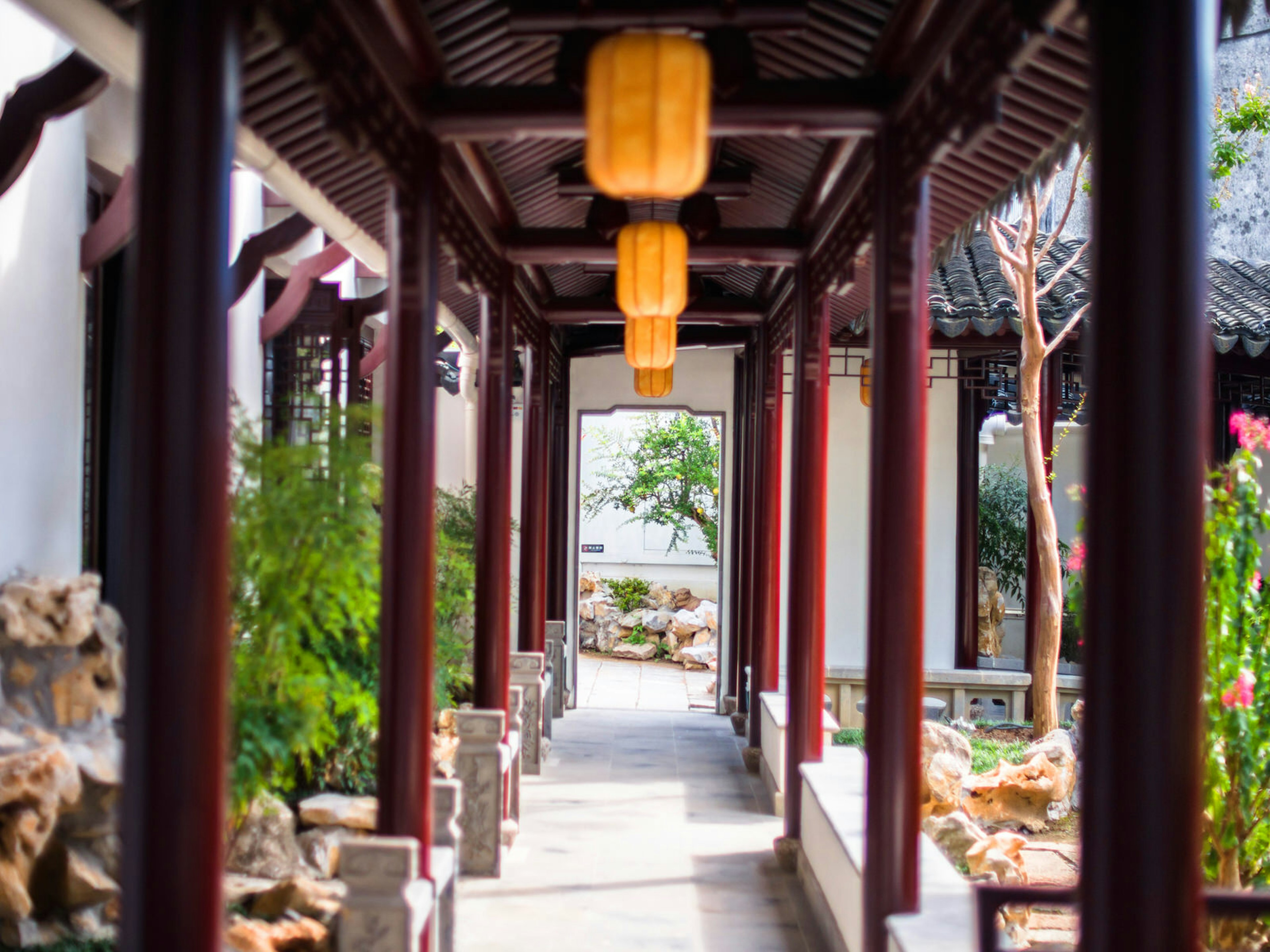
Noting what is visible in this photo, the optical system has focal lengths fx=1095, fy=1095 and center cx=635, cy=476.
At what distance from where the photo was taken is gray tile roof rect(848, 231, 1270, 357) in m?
8.08

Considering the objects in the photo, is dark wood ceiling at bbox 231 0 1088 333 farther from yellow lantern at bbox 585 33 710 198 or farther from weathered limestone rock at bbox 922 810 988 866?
weathered limestone rock at bbox 922 810 988 866

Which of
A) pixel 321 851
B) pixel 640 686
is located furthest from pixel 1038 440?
pixel 640 686

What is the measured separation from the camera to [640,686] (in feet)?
43.7

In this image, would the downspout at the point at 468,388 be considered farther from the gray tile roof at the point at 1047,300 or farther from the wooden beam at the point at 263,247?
the gray tile roof at the point at 1047,300

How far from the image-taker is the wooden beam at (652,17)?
280cm

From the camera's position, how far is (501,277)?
5.58m

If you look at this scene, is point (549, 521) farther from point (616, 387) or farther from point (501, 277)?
point (501, 277)

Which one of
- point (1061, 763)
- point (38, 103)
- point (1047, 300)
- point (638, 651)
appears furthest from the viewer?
point (638, 651)

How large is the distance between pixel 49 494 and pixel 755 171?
3510 millimetres

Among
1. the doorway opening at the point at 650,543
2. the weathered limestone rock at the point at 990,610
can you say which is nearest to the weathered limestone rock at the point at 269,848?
the weathered limestone rock at the point at 990,610

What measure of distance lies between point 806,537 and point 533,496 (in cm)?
300

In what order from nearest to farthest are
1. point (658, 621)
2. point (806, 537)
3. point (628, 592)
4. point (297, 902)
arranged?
point (297, 902)
point (806, 537)
point (658, 621)
point (628, 592)

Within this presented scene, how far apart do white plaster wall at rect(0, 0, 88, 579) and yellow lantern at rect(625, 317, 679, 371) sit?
2548mm

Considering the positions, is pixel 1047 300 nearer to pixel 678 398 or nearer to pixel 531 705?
pixel 678 398
